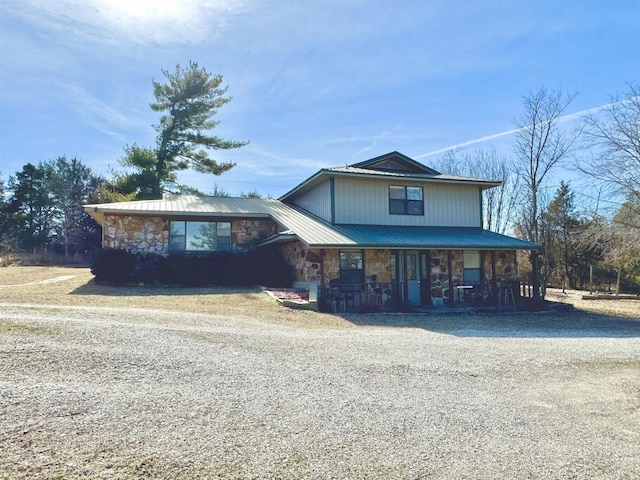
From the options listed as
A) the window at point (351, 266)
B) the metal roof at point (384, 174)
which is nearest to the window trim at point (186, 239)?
the metal roof at point (384, 174)

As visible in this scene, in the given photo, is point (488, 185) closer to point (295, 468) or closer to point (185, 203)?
point (185, 203)

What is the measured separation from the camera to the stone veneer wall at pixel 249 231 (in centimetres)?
1891

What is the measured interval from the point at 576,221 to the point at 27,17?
1127 inches

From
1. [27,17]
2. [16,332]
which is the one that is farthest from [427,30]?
[16,332]

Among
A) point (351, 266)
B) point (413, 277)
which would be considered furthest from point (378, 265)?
point (413, 277)

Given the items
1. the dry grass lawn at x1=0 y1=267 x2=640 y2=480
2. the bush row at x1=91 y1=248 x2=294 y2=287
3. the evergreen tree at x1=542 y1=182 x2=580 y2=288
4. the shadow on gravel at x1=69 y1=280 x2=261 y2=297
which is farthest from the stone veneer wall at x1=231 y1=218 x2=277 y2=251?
the evergreen tree at x1=542 y1=182 x2=580 y2=288

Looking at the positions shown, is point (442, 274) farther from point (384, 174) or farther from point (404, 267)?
point (384, 174)

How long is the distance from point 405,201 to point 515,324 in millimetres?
7167

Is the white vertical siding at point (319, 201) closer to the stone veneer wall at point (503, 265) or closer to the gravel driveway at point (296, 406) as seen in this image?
the stone veneer wall at point (503, 265)

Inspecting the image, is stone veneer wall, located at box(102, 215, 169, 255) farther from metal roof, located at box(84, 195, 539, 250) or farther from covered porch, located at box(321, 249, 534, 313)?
covered porch, located at box(321, 249, 534, 313)

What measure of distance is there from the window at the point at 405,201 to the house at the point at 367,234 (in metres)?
0.04

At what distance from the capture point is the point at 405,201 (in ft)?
58.6

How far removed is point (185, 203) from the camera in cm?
1945

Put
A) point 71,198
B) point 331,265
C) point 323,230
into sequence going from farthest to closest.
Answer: point 71,198 → point 323,230 → point 331,265
